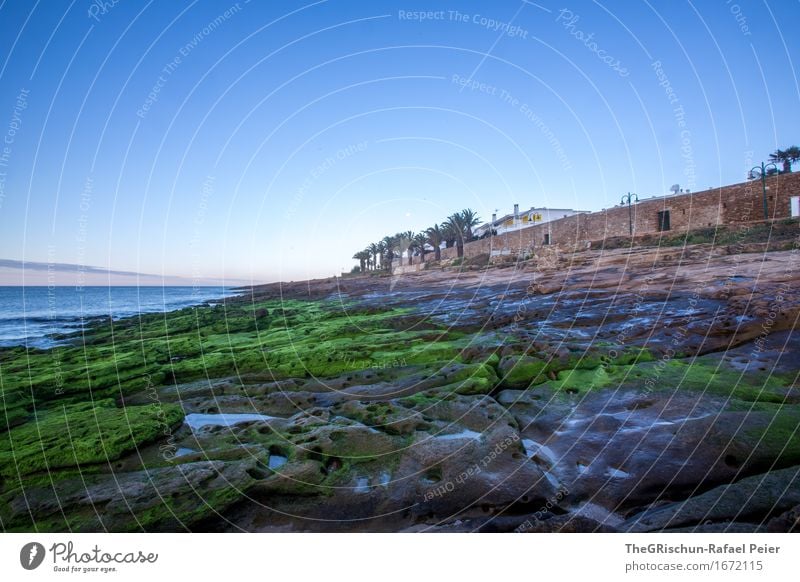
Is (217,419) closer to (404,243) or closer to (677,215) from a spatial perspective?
(677,215)

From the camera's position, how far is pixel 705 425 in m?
4.96

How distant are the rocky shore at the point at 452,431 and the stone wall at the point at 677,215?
969cm

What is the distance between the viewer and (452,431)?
5633mm

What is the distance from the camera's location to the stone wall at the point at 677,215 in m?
18.2

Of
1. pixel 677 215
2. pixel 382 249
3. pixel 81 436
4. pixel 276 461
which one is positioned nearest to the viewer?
pixel 276 461

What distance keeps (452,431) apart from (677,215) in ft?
76.4

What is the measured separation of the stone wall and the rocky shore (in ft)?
31.8

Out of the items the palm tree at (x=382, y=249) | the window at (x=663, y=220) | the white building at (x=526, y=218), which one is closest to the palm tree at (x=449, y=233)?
the white building at (x=526, y=218)

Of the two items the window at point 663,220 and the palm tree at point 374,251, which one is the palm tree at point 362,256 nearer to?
the palm tree at point 374,251

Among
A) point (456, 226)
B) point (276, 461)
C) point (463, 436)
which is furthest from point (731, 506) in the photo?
point (456, 226)

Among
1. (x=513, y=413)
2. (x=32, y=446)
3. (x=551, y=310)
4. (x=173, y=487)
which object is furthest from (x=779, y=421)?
(x=32, y=446)

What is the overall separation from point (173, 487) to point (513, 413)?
4.53m

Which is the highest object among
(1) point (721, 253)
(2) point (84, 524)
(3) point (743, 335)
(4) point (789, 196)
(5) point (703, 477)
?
(4) point (789, 196)

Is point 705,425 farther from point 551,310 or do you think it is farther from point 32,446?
point 32,446
